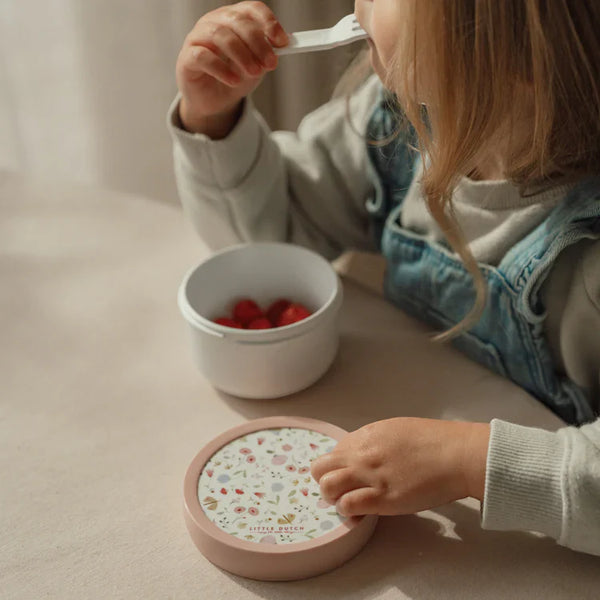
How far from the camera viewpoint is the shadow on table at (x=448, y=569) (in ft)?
1.67

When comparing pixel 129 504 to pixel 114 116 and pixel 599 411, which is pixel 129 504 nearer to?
pixel 599 411

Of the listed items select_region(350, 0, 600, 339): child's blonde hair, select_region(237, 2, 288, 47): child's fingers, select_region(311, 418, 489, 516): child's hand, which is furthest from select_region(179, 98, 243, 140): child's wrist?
select_region(311, 418, 489, 516): child's hand

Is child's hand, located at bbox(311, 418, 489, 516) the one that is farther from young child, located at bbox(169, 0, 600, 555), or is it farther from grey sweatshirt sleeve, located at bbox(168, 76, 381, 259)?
grey sweatshirt sleeve, located at bbox(168, 76, 381, 259)

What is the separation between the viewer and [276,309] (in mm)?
712

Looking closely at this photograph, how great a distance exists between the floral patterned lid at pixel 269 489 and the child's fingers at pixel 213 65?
0.90 ft

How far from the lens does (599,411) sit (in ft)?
2.15

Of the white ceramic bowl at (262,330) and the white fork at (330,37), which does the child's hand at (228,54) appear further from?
the white ceramic bowl at (262,330)

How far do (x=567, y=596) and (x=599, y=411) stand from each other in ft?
0.62

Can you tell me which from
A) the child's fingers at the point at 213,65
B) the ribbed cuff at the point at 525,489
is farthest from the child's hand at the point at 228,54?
the ribbed cuff at the point at 525,489

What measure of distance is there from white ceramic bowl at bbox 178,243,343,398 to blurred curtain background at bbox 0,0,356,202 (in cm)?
30

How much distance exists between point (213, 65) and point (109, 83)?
395 mm

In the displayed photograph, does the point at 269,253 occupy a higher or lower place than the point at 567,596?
higher

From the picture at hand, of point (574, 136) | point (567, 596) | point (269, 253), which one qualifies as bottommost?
point (567, 596)

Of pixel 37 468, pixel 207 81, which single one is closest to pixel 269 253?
pixel 207 81
